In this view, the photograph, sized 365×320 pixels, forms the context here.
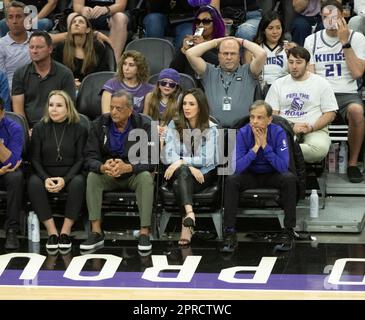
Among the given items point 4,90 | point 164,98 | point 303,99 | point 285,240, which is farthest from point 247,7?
point 285,240

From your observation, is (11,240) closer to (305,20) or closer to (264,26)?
(264,26)

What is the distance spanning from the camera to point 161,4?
10719 millimetres

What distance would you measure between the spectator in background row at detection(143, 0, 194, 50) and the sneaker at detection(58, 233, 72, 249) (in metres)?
3.03

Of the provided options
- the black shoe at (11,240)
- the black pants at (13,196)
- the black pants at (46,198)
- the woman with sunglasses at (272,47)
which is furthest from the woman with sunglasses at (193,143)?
the woman with sunglasses at (272,47)

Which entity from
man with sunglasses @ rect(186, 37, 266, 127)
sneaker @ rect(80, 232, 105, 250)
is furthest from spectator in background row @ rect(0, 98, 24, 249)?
man with sunglasses @ rect(186, 37, 266, 127)

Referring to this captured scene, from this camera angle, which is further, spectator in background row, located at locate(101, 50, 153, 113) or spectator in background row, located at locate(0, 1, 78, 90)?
spectator in background row, located at locate(0, 1, 78, 90)

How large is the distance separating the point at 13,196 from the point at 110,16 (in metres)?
2.96

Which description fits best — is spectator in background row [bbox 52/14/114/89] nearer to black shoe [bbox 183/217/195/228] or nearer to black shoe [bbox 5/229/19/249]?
black shoe [bbox 5/229/19/249]

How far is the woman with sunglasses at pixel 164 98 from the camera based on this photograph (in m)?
8.89

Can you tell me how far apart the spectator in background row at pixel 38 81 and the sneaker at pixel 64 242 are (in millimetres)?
1481

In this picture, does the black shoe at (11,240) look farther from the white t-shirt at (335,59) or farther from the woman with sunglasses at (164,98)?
the white t-shirt at (335,59)

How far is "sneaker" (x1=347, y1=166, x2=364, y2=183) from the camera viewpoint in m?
9.50
